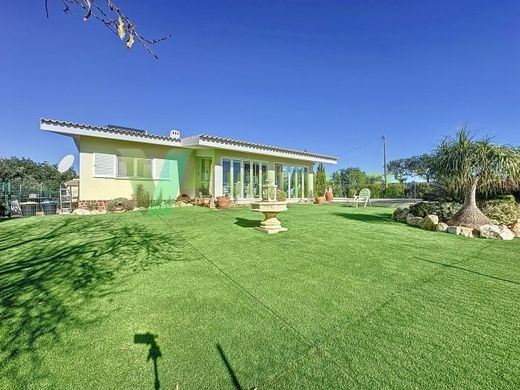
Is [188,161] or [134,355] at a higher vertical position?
[188,161]

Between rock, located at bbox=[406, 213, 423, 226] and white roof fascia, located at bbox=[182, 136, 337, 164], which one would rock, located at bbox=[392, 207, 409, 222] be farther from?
white roof fascia, located at bbox=[182, 136, 337, 164]

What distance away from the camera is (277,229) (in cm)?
722

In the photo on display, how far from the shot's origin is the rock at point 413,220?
8.28 m

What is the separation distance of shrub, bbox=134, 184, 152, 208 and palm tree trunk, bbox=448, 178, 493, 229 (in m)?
12.3

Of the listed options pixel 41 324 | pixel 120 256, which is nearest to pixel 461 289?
pixel 41 324

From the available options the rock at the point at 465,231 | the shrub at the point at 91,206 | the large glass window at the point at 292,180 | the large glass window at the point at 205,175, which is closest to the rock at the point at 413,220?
the rock at the point at 465,231

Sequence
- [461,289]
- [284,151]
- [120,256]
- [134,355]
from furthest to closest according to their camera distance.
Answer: [284,151] < [120,256] < [461,289] < [134,355]

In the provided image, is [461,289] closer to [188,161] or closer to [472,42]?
[188,161]

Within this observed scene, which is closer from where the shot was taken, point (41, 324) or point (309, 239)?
point (41, 324)

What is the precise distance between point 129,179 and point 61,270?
29.3ft

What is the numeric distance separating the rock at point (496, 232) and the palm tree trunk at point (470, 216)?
1.18ft

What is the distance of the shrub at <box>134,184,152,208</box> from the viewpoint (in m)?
12.6

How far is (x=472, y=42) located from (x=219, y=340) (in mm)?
16969

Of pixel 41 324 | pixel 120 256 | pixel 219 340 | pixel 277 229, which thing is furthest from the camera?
pixel 277 229
